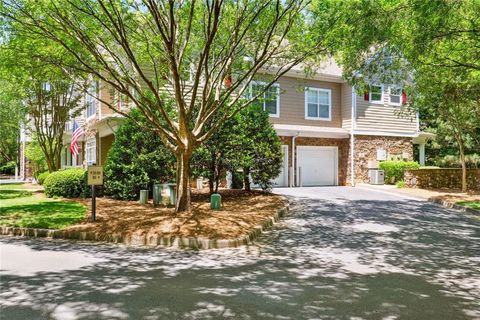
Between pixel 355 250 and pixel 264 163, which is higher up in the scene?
pixel 264 163

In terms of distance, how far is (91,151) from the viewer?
23688 mm

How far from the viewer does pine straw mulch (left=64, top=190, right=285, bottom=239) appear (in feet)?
29.1

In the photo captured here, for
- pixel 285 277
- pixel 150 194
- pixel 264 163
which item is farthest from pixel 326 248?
pixel 150 194

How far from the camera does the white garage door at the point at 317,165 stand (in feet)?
73.4

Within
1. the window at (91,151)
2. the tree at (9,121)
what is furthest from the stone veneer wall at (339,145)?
the tree at (9,121)

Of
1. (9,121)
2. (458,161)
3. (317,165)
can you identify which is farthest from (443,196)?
(9,121)

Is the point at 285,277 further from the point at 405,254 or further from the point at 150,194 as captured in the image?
the point at 150,194

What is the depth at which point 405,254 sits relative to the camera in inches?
A: 299

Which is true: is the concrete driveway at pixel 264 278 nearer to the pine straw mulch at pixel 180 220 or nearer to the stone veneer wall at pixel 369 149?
the pine straw mulch at pixel 180 220

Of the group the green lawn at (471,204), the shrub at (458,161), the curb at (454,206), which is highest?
the shrub at (458,161)

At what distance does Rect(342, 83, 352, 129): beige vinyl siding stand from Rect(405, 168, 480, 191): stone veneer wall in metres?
4.21

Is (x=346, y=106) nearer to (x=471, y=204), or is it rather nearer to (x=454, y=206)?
(x=454, y=206)

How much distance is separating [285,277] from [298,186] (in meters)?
16.4

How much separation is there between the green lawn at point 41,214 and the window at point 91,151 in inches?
343
